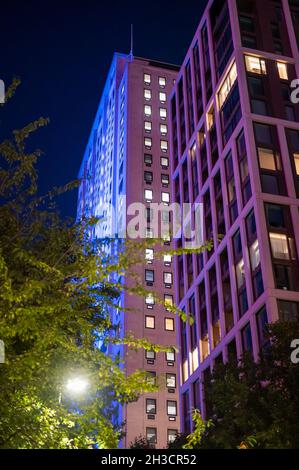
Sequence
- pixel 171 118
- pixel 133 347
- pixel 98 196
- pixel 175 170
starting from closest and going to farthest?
1. pixel 133 347
2. pixel 175 170
3. pixel 171 118
4. pixel 98 196

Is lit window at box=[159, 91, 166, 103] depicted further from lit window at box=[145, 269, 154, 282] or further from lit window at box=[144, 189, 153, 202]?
lit window at box=[145, 269, 154, 282]

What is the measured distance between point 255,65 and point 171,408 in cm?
3988

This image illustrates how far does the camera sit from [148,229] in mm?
80375

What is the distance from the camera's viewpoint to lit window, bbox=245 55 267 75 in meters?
50.7

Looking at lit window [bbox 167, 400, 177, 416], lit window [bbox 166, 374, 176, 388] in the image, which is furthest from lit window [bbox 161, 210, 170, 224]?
lit window [bbox 167, 400, 177, 416]

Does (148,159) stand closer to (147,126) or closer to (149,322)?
(147,126)

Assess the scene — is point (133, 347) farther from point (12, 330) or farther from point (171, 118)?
point (171, 118)

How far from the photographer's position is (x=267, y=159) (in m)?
45.5

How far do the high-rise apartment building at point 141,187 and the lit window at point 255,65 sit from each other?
20424 mm

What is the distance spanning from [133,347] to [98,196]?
102 m

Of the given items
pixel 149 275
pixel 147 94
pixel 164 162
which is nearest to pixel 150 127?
pixel 147 94

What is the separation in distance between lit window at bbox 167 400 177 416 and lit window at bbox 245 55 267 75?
39.0m

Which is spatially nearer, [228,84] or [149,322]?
[228,84]

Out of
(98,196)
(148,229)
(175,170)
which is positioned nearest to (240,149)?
(175,170)
